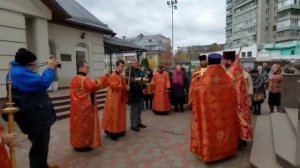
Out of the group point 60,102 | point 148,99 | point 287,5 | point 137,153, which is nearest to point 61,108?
point 60,102

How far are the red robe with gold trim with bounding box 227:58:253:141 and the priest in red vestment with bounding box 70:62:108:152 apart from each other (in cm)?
252

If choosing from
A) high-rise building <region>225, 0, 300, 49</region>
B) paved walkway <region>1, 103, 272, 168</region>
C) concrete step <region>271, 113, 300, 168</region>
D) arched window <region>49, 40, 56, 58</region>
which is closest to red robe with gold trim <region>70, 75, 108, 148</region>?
paved walkway <region>1, 103, 272, 168</region>

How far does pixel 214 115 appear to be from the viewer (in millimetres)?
4938

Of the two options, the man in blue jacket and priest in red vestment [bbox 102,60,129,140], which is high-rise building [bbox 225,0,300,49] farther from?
the man in blue jacket

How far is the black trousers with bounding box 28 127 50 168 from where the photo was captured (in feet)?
13.9

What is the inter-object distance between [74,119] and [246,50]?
169 ft

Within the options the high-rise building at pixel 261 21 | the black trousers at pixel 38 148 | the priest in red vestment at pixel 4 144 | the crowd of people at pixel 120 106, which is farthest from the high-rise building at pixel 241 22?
the priest in red vestment at pixel 4 144

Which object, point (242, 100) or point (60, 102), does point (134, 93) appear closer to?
point (242, 100)

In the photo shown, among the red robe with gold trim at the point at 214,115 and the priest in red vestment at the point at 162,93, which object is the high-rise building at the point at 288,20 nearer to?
the priest in red vestment at the point at 162,93

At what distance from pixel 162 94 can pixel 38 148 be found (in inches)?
258

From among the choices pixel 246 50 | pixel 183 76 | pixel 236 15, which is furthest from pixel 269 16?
pixel 183 76

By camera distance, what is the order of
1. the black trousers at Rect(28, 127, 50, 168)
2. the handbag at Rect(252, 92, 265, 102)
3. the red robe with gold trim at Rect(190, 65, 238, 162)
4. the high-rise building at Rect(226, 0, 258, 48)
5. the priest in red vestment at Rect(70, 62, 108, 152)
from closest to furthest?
the black trousers at Rect(28, 127, 50, 168) < the red robe with gold trim at Rect(190, 65, 238, 162) < the priest in red vestment at Rect(70, 62, 108, 152) < the handbag at Rect(252, 92, 265, 102) < the high-rise building at Rect(226, 0, 258, 48)

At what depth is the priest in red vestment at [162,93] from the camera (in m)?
10.5

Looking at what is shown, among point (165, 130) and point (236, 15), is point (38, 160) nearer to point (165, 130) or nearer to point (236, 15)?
point (165, 130)
